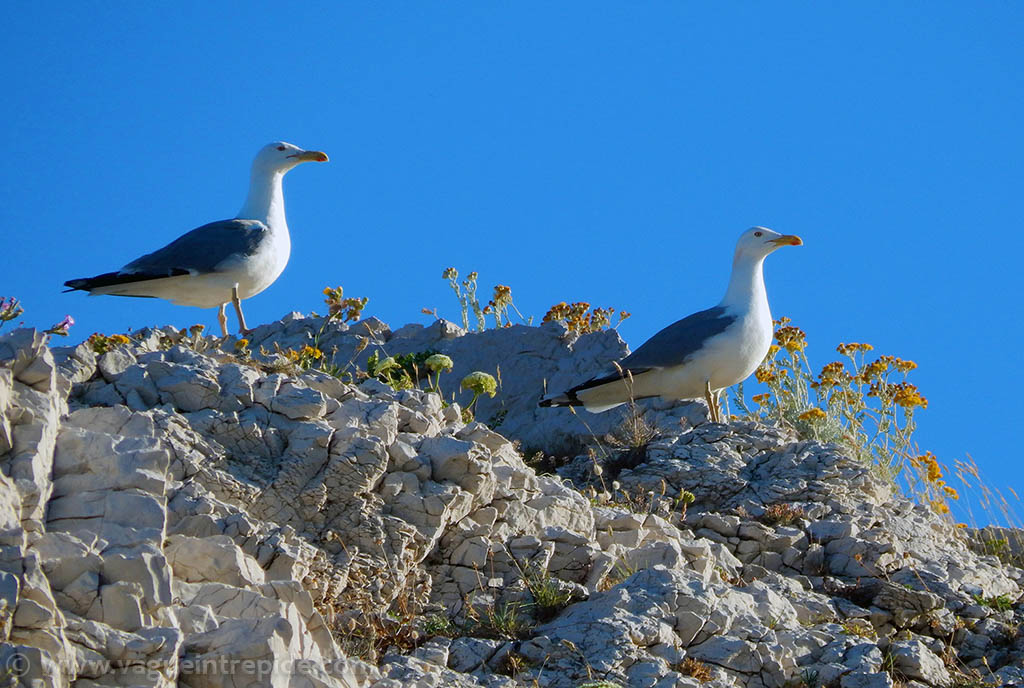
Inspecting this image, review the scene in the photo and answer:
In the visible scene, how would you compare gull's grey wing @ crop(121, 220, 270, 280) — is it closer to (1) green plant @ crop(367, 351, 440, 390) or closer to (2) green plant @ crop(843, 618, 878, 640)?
(1) green plant @ crop(367, 351, 440, 390)

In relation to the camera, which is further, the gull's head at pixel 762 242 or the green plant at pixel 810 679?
the gull's head at pixel 762 242

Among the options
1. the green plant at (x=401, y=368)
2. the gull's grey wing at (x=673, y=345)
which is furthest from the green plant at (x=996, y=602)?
the green plant at (x=401, y=368)

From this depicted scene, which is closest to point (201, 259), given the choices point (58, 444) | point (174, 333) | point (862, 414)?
point (174, 333)

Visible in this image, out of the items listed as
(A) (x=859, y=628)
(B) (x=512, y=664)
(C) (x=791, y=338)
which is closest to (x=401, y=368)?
(C) (x=791, y=338)

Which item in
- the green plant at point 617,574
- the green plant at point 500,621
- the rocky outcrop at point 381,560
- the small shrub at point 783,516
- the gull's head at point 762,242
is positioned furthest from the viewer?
the gull's head at point 762,242

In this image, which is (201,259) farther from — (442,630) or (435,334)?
(442,630)

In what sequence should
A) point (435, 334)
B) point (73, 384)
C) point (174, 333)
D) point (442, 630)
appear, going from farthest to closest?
point (435, 334) < point (174, 333) < point (73, 384) < point (442, 630)

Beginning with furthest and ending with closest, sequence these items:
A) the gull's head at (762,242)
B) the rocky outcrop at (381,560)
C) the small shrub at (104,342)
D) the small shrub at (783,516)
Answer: the gull's head at (762,242) < the small shrub at (783,516) < the small shrub at (104,342) < the rocky outcrop at (381,560)

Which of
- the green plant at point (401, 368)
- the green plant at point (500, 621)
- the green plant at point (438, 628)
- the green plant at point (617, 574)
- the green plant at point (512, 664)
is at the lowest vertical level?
the green plant at point (512, 664)

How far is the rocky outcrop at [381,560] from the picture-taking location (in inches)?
218

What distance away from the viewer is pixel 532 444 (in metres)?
12.2

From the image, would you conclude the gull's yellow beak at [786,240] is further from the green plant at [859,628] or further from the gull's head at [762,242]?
the green plant at [859,628]

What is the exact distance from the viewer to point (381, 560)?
7.07 metres

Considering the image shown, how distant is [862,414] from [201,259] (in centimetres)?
649
